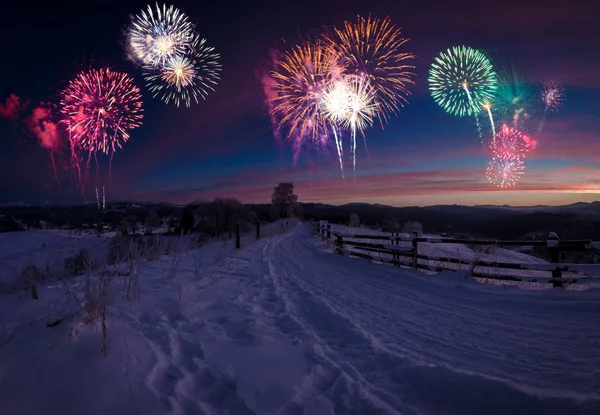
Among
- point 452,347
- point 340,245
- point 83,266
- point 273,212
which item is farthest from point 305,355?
point 273,212

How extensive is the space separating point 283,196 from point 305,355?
7884 cm

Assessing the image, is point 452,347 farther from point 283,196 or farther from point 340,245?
point 283,196

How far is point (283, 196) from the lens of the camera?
271ft

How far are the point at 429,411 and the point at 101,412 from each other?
111 inches

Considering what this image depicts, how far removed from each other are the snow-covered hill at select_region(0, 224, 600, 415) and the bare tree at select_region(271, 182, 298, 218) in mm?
75503

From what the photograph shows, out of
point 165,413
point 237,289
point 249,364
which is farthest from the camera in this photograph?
point 237,289

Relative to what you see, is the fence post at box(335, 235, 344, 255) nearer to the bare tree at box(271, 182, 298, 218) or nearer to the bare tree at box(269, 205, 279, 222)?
the bare tree at box(269, 205, 279, 222)

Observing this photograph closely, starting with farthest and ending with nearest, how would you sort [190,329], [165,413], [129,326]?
[190,329], [129,326], [165,413]

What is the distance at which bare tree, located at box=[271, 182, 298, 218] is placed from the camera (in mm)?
82125

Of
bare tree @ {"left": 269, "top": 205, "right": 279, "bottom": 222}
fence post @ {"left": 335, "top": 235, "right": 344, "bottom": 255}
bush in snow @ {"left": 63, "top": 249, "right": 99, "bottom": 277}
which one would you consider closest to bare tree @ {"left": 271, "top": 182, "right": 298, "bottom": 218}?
bare tree @ {"left": 269, "top": 205, "right": 279, "bottom": 222}

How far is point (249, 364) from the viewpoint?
362 centimetres

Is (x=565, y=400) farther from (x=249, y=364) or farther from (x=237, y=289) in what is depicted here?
(x=237, y=289)

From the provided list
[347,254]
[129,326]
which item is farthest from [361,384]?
[347,254]

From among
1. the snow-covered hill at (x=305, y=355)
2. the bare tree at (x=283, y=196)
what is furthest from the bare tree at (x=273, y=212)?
the snow-covered hill at (x=305, y=355)
